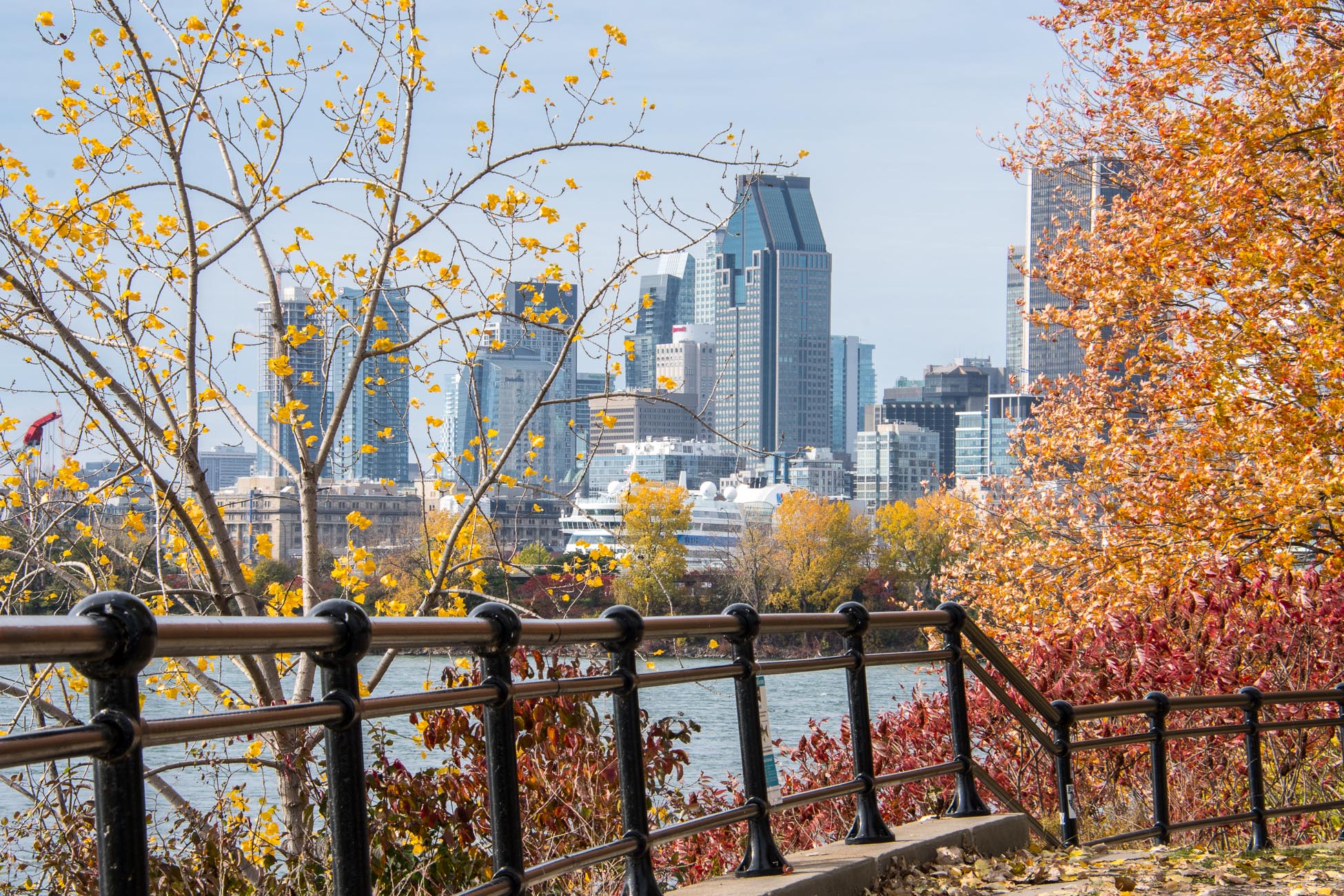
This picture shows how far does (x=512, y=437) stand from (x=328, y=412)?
267 cm

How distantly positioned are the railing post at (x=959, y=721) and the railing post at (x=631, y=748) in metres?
1.89

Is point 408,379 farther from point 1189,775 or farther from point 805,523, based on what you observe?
point 805,523

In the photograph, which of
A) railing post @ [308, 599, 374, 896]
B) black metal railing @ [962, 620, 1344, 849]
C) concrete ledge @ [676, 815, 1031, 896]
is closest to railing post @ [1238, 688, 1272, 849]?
black metal railing @ [962, 620, 1344, 849]

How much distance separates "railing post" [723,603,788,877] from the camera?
414cm

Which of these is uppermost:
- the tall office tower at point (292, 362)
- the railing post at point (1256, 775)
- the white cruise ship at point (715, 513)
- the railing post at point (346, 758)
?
the tall office tower at point (292, 362)

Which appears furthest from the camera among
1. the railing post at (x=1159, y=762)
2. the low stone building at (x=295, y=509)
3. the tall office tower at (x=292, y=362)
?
the low stone building at (x=295, y=509)

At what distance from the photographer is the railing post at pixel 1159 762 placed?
6254 mm

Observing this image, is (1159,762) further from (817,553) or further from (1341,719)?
(817,553)

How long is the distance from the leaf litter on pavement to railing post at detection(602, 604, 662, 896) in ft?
3.64

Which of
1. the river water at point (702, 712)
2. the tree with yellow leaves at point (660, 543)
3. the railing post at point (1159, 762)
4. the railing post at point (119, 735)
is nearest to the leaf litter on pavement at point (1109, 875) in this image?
the railing post at point (1159, 762)

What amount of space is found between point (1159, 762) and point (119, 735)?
5506mm

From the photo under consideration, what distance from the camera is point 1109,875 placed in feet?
16.8

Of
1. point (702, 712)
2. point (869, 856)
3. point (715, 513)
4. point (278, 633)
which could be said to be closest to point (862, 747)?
point (869, 856)

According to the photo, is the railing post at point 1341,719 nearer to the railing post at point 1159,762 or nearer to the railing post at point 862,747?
the railing post at point 1159,762
